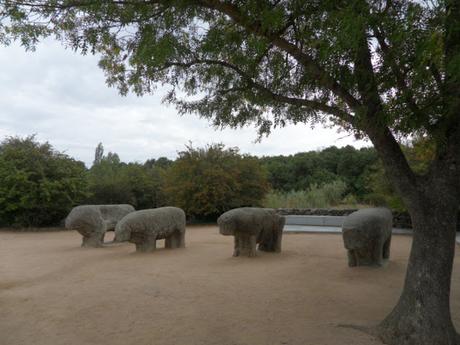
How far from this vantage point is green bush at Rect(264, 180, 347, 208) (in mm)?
18625

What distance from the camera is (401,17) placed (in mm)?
3160

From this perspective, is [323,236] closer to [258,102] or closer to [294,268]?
[294,268]

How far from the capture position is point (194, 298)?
5.40 m

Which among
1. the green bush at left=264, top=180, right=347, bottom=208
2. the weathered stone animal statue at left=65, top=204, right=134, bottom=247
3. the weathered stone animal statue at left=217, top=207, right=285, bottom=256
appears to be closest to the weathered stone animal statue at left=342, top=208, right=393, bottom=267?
the weathered stone animal statue at left=217, top=207, right=285, bottom=256

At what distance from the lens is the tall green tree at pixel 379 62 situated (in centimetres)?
315

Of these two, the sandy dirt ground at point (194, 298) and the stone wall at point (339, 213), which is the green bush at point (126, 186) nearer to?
the stone wall at point (339, 213)

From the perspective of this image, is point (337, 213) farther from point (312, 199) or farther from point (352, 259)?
point (352, 259)

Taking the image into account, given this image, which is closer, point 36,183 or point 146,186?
point 36,183

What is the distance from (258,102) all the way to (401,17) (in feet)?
7.27

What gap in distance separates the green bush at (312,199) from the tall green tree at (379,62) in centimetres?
1400

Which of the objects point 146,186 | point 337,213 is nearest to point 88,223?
point 146,186

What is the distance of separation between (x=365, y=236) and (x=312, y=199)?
12234 mm

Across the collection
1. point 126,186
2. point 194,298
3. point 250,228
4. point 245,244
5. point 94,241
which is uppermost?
point 126,186

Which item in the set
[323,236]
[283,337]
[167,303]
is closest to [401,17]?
[283,337]
